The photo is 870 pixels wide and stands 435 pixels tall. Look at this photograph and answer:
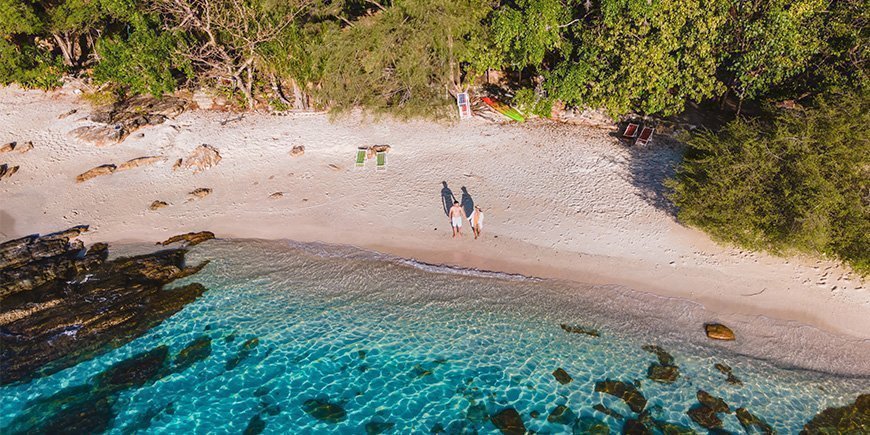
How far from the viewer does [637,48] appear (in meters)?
21.3

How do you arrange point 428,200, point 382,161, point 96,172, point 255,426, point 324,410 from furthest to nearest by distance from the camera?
point 96,172 → point 382,161 → point 428,200 → point 324,410 → point 255,426

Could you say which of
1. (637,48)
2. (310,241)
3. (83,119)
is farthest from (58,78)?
(637,48)

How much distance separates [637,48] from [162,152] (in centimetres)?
2534

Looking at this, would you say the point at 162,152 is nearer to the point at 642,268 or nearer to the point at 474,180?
the point at 474,180

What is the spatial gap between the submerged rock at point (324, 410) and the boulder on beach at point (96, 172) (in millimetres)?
18629

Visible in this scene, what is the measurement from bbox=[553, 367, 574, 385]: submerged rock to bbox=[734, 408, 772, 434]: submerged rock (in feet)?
15.7

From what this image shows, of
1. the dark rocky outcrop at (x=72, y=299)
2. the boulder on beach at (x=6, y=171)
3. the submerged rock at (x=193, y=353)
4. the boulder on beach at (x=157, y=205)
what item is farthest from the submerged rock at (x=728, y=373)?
the boulder on beach at (x=6, y=171)

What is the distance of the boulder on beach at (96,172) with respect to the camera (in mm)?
23859

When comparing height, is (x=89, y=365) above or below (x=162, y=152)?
below

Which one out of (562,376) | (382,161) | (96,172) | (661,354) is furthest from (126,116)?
(661,354)

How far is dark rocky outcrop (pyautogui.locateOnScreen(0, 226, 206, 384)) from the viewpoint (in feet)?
51.8

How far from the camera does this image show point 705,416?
1340cm

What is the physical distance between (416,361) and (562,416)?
189 inches

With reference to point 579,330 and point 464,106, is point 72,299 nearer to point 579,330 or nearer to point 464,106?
point 579,330
